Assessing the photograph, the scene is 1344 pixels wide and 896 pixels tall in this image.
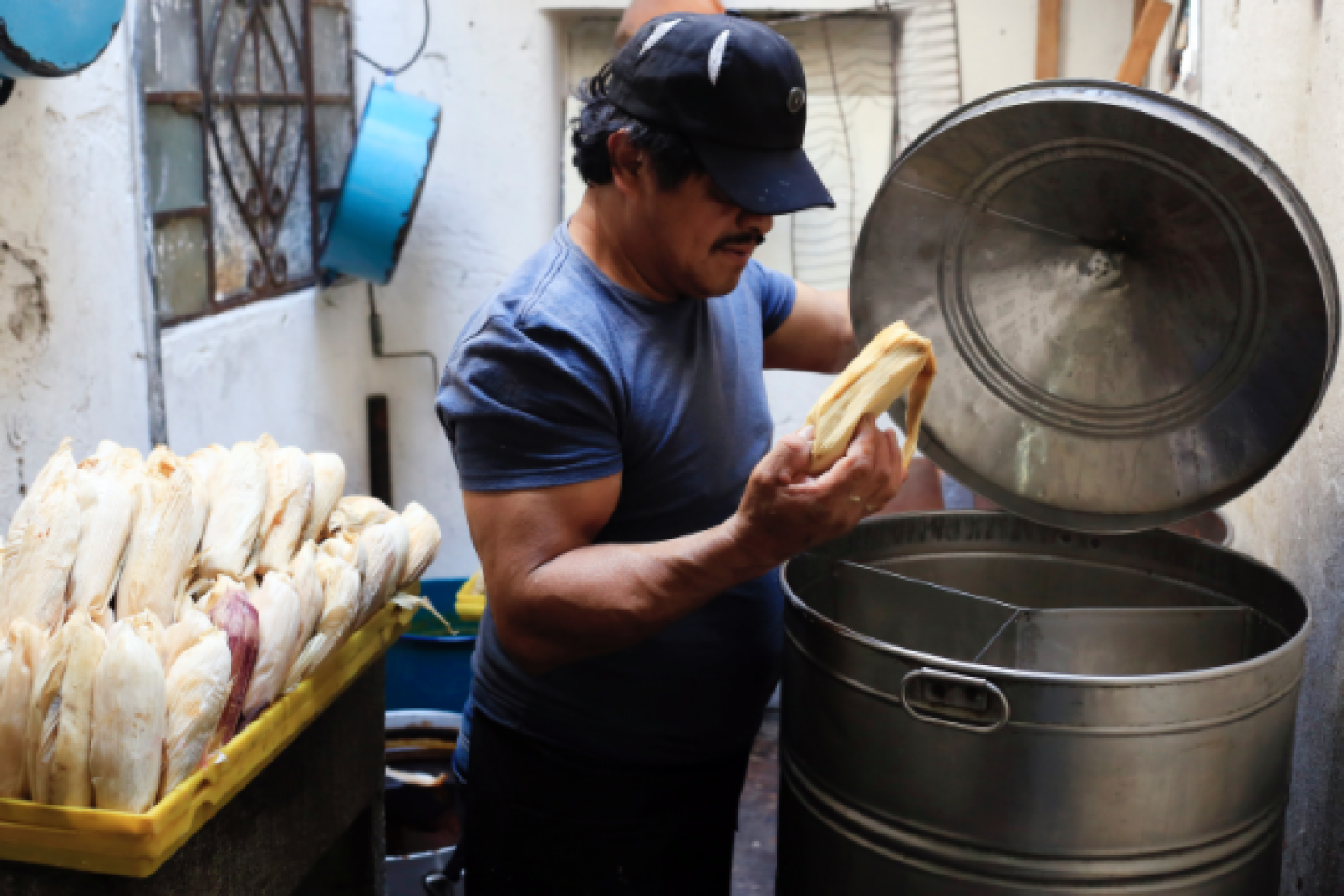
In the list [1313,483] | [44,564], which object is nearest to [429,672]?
[44,564]

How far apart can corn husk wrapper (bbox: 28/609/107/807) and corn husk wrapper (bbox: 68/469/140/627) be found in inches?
5.3

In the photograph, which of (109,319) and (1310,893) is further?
(109,319)

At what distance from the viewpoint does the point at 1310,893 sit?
1.78 meters

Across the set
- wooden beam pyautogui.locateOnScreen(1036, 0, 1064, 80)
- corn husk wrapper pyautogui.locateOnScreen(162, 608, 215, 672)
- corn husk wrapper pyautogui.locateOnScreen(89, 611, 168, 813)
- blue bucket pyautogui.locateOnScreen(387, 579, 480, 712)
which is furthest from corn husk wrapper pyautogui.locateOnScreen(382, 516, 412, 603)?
Answer: wooden beam pyautogui.locateOnScreen(1036, 0, 1064, 80)

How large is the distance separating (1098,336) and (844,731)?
0.67 meters

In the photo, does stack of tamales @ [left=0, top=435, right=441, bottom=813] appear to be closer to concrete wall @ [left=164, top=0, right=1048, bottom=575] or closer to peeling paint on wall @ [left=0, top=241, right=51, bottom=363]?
peeling paint on wall @ [left=0, top=241, right=51, bottom=363]

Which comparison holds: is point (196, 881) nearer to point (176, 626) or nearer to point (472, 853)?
point (176, 626)

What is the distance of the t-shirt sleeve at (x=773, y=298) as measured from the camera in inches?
78.9

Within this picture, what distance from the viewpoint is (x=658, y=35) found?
4.87ft

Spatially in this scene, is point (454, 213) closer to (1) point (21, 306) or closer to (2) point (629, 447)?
(1) point (21, 306)

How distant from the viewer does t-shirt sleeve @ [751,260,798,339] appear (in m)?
2.00

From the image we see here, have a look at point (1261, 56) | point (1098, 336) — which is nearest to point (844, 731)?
point (1098, 336)

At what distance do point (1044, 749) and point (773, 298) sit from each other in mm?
956

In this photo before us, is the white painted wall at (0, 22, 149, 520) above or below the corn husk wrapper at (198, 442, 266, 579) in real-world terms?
above
